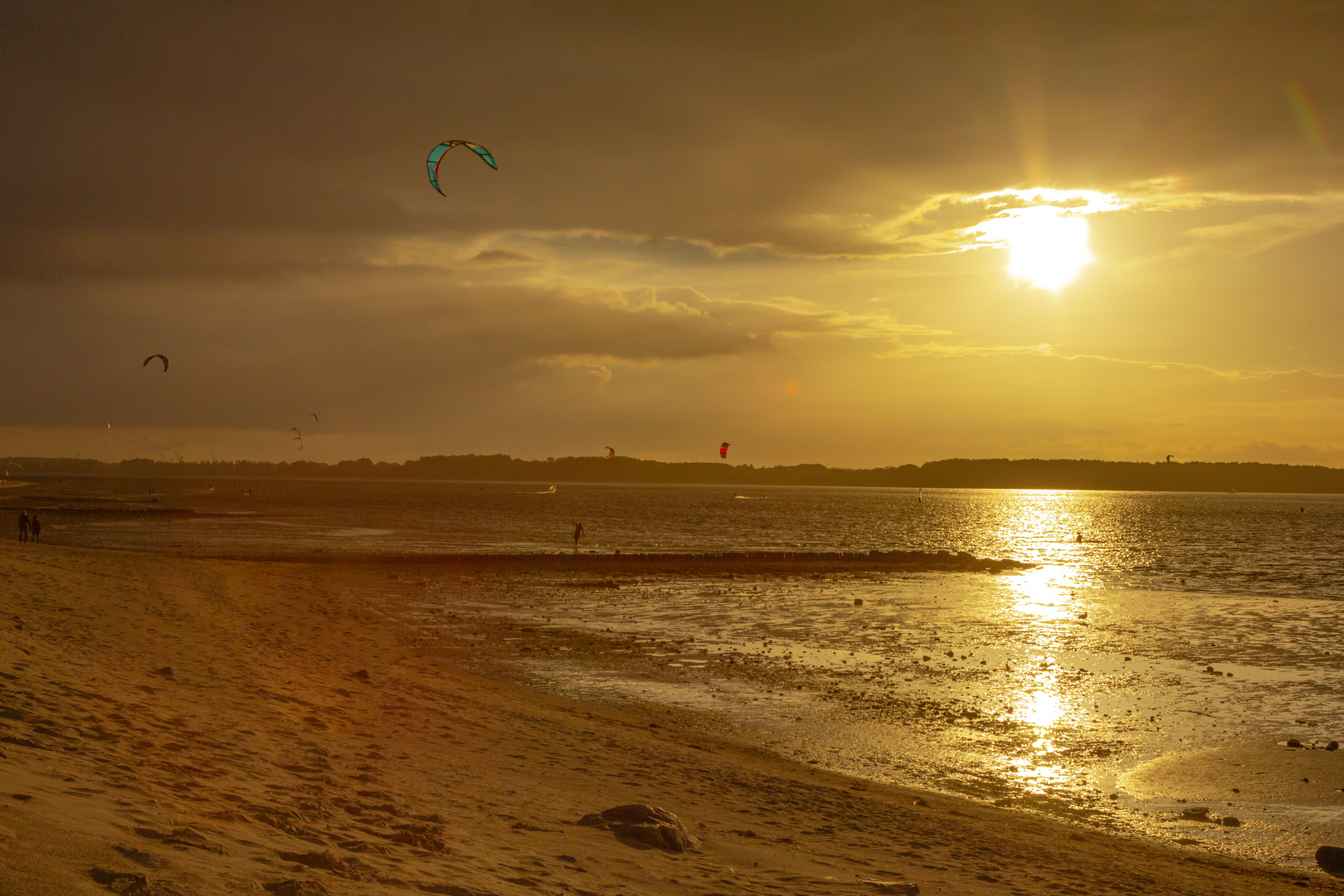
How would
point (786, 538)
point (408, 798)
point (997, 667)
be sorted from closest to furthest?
point (408, 798), point (997, 667), point (786, 538)

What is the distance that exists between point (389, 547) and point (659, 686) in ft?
141

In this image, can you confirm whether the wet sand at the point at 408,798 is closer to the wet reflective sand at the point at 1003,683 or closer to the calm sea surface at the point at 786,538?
the wet reflective sand at the point at 1003,683

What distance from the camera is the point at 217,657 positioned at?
1537 centimetres

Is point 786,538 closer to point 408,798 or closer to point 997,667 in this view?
point 997,667

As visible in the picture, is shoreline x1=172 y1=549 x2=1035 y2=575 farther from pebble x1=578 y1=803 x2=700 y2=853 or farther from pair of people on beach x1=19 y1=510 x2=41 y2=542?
pebble x1=578 y1=803 x2=700 y2=853

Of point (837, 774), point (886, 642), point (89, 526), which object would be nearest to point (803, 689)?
point (837, 774)

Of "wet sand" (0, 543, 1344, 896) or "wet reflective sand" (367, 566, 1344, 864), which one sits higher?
"wet sand" (0, 543, 1344, 896)

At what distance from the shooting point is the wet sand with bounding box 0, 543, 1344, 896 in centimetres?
671

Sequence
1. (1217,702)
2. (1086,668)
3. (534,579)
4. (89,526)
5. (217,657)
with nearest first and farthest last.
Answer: (217,657), (1217,702), (1086,668), (534,579), (89,526)

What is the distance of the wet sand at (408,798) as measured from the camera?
22.0ft

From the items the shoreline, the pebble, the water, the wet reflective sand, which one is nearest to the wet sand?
the pebble

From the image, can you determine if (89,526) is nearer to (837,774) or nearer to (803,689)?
(803,689)

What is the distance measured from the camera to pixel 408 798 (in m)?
9.38

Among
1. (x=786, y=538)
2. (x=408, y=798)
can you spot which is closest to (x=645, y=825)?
(x=408, y=798)
